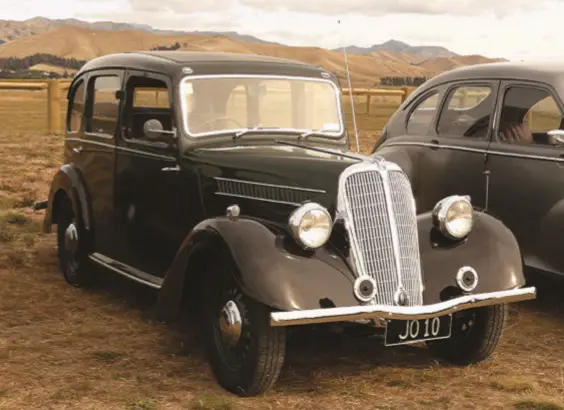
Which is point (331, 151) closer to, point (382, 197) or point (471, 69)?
point (382, 197)

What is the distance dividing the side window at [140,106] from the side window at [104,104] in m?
0.15

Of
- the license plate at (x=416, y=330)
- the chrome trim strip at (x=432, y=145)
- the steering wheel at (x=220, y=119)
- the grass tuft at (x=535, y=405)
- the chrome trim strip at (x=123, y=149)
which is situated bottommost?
the grass tuft at (x=535, y=405)

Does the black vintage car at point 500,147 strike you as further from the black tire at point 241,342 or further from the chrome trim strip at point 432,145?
the black tire at point 241,342

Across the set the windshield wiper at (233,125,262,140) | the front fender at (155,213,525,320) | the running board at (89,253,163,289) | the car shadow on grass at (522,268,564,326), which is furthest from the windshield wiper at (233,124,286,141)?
the car shadow on grass at (522,268,564,326)

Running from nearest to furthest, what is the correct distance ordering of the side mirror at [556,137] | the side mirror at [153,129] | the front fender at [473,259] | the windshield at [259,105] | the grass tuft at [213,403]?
1. the grass tuft at [213,403]
2. the front fender at [473,259]
3. the side mirror at [153,129]
4. the windshield at [259,105]
5. the side mirror at [556,137]

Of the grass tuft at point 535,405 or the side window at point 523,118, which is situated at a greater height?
the side window at point 523,118

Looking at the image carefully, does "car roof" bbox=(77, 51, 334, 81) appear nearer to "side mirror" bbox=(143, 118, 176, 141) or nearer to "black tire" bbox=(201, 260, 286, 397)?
"side mirror" bbox=(143, 118, 176, 141)

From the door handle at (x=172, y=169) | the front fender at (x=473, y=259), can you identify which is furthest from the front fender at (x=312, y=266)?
the door handle at (x=172, y=169)

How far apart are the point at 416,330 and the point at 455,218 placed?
0.71 metres

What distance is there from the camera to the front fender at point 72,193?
657 centimetres

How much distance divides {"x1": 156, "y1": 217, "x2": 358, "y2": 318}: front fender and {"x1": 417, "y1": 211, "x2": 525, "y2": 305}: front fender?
0.55 m

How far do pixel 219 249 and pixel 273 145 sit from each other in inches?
43.0

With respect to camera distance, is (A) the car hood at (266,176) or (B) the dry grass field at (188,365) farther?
(A) the car hood at (266,176)

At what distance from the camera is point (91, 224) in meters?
6.56
